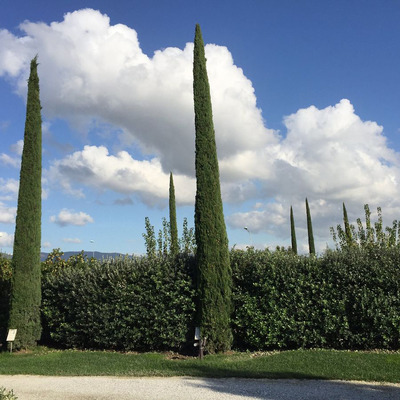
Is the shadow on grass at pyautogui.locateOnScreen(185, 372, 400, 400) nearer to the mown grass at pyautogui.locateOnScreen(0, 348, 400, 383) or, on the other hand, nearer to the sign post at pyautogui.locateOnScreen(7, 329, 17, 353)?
the mown grass at pyautogui.locateOnScreen(0, 348, 400, 383)

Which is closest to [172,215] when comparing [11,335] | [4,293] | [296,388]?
[4,293]

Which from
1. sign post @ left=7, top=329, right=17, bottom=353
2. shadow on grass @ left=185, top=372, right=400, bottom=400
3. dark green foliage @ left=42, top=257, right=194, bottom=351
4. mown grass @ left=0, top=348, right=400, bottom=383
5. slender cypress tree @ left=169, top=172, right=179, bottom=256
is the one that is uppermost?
slender cypress tree @ left=169, top=172, right=179, bottom=256

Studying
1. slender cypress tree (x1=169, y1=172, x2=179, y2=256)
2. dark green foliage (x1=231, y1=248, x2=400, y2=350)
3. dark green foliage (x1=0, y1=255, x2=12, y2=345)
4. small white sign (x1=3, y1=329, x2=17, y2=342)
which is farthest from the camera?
slender cypress tree (x1=169, y1=172, x2=179, y2=256)

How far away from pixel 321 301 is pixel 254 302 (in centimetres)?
199

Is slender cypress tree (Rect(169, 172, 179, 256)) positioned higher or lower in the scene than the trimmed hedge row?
higher

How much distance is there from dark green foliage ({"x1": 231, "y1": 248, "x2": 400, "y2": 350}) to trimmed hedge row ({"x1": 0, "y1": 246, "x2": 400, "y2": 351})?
3 centimetres

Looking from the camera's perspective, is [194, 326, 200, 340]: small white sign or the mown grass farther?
[194, 326, 200, 340]: small white sign

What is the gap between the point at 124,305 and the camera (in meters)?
13.3

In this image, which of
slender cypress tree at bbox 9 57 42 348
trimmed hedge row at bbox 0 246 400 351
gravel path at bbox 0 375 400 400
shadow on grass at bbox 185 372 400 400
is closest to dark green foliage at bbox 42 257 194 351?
trimmed hedge row at bbox 0 246 400 351

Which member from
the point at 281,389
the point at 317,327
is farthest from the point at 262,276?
the point at 281,389

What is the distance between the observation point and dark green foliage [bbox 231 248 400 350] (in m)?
11.6

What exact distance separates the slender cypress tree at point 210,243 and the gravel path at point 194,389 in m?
3.62

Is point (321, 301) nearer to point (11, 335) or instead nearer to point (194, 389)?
point (194, 389)

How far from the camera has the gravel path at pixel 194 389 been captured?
735 centimetres
